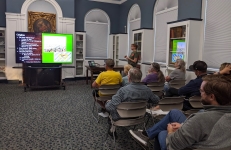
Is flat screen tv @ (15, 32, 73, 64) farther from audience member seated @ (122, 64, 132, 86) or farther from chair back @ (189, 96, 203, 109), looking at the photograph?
chair back @ (189, 96, 203, 109)

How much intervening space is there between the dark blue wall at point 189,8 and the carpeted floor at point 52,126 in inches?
138

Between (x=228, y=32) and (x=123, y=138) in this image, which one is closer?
(x=123, y=138)

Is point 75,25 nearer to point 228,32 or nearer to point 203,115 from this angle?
point 228,32

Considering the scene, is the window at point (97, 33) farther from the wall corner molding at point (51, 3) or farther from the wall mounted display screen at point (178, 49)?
the wall mounted display screen at point (178, 49)

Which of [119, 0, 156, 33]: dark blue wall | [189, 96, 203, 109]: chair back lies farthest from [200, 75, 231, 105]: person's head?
[119, 0, 156, 33]: dark blue wall

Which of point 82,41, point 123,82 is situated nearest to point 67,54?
point 82,41

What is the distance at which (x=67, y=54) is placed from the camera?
7.65 m

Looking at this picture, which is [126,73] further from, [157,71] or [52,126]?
[52,126]

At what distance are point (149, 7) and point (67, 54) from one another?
11.6 ft

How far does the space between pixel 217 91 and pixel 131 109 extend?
1245 mm

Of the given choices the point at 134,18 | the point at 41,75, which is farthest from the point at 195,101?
the point at 134,18

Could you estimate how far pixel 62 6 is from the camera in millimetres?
8008

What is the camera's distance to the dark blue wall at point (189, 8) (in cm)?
500

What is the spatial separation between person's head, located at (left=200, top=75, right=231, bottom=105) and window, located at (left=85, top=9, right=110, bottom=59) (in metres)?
8.09
